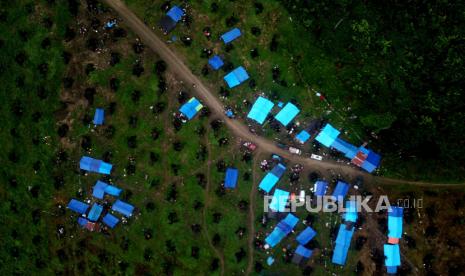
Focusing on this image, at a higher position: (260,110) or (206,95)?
(206,95)

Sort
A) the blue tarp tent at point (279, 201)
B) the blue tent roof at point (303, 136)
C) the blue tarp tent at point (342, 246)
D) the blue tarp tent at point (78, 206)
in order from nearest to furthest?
1. the blue tarp tent at point (342, 246)
2. the blue tarp tent at point (279, 201)
3. the blue tent roof at point (303, 136)
4. the blue tarp tent at point (78, 206)

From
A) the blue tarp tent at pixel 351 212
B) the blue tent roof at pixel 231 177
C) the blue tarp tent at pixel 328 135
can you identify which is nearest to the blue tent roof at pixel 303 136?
the blue tarp tent at pixel 328 135

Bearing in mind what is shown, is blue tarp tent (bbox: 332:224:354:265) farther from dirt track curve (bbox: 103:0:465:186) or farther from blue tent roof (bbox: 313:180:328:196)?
dirt track curve (bbox: 103:0:465:186)

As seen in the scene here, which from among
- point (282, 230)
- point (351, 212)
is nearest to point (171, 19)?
point (282, 230)

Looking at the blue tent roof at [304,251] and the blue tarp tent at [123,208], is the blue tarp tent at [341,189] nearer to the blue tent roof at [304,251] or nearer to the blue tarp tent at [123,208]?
the blue tent roof at [304,251]

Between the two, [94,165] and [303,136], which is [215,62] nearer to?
[303,136]

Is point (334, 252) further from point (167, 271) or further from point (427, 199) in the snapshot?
point (167, 271)

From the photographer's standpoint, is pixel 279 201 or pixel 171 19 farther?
pixel 171 19
